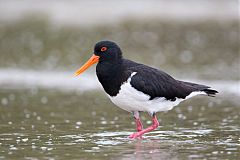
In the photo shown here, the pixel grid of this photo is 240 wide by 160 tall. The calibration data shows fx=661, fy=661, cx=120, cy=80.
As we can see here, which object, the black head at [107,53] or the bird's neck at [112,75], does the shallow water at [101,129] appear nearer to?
the bird's neck at [112,75]

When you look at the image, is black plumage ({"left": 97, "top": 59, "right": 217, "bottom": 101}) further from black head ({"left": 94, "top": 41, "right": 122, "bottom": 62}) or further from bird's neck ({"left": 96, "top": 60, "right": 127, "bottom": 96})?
black head ({"left": 94, "top": 41, "right": 122, "bottom": 62})

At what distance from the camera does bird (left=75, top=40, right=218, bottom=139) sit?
518 inches

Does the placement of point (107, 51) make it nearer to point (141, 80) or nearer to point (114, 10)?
point (141, 80)

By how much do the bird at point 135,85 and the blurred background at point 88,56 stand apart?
929 millimetres

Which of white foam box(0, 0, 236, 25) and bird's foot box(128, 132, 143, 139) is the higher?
white foam box(0, 0, 236, 25)

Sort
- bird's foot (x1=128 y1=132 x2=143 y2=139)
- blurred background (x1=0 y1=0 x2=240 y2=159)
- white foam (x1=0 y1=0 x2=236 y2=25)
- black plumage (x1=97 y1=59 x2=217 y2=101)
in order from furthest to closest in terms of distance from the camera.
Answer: white foam (x1=0 y1=0 x2=236 y2=25) < blurred background (x1=0 y1=0 x2=240 y2=159) < bird's foot (x1=128 y1=132 x2=143 y2=139) < black plumage (x1=97 y1=59 x2=217 y2=101)

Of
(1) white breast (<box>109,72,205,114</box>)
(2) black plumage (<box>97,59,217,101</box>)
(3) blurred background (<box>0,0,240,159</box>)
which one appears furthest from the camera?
(3) blurred background (<box>0,0,240,159</box>)

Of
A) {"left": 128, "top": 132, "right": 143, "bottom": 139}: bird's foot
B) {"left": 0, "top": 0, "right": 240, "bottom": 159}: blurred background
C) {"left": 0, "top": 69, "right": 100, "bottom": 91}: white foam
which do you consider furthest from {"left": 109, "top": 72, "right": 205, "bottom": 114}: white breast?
{"left": 0, "top": 69, "right": 100, "bottom": 91}: white foam

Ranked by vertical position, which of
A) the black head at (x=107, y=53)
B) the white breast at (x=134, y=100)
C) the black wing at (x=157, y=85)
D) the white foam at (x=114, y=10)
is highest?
the white foam at (x=114, y=10)

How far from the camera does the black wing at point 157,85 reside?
1323 cm

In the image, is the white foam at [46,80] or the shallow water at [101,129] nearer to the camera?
the shallow water at [101,129]

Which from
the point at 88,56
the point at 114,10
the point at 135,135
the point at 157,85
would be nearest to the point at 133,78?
the point at 157,85

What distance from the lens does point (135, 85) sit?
43.1 ft

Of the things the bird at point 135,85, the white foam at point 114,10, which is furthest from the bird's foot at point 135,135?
the white foam at point 114,10
